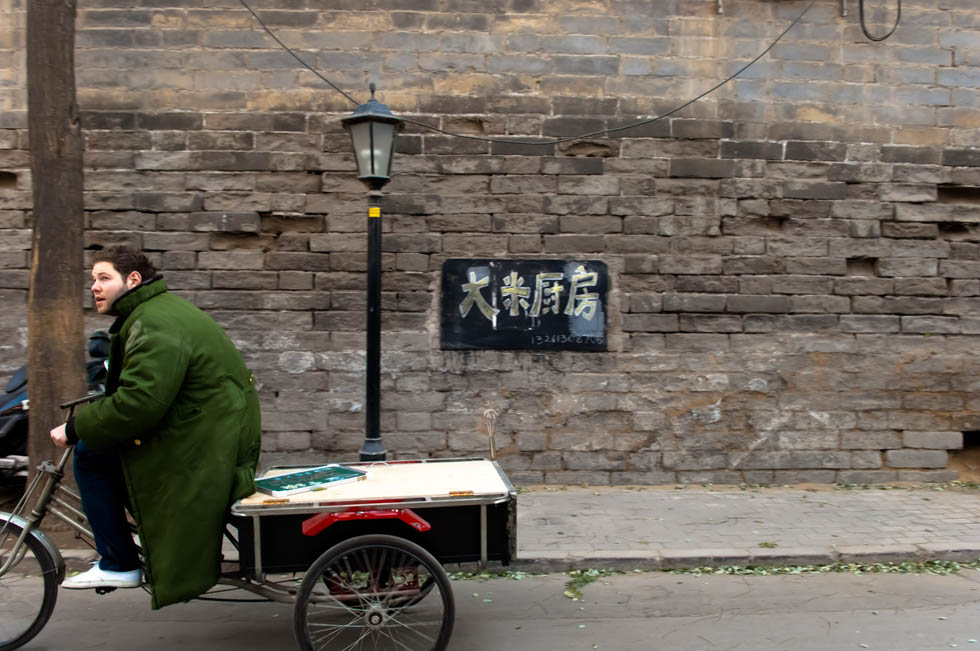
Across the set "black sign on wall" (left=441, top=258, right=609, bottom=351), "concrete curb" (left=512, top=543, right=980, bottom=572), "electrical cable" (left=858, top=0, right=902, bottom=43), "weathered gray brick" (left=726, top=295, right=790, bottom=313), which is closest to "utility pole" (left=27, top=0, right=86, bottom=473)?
"black sign on wall" (left=441, top=258, right=609, bottom=351)

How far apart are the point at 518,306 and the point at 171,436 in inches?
165

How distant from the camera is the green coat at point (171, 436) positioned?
345 cm

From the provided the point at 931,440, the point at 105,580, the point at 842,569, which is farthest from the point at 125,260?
the point at 931,440

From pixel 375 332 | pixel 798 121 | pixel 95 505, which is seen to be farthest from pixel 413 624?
pixel 798 121

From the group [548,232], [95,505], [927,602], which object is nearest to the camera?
[95,505]

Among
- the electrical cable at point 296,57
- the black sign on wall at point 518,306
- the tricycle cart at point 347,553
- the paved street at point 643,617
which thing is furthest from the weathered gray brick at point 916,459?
the electrical cable at point 296,57

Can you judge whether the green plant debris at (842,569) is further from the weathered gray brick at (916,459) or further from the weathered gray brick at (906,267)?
the weathered gray brick at (906,267)

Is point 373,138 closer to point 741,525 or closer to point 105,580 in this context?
point 105,580

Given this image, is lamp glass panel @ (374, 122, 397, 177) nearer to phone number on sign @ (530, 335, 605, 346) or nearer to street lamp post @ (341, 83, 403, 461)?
street lamp post @ (341, 83, 403, 461)

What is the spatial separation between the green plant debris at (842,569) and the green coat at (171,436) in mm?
3111

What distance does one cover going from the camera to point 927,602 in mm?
4691

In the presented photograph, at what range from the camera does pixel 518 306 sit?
732cm

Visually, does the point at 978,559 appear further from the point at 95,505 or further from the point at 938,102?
the point at 95,505

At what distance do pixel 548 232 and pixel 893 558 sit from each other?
151 inches
